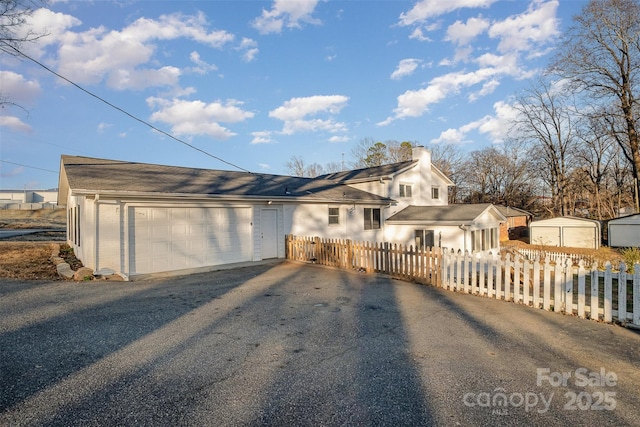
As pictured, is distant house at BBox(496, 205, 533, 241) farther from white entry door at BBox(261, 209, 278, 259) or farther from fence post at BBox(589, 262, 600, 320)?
fence post at BBox(589, 262, 600, 320)

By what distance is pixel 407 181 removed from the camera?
20953 millimetres

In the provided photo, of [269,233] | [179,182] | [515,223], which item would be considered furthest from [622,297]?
[515,223]

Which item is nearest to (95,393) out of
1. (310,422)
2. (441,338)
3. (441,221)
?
(310,422)

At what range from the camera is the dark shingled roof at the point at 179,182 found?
32.3 feet

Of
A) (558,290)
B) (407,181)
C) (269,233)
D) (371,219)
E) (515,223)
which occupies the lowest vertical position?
(558,290)

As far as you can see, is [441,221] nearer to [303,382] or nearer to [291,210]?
[291,210]

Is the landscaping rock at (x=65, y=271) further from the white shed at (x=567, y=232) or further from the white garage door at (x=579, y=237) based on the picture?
the white garage door at (x=579, y=237)

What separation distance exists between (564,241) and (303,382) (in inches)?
1238

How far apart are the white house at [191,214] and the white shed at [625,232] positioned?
47.9 feet

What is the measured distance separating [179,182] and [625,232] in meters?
30.2

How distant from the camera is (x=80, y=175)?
A: 32.7 ft

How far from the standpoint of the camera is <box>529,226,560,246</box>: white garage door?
92.0 feet

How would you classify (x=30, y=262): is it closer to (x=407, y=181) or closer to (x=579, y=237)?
(x=407, y=181)

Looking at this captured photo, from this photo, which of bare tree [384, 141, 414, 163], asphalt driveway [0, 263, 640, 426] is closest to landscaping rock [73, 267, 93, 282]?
asphalt driveway [0, 263, 640, 426]
